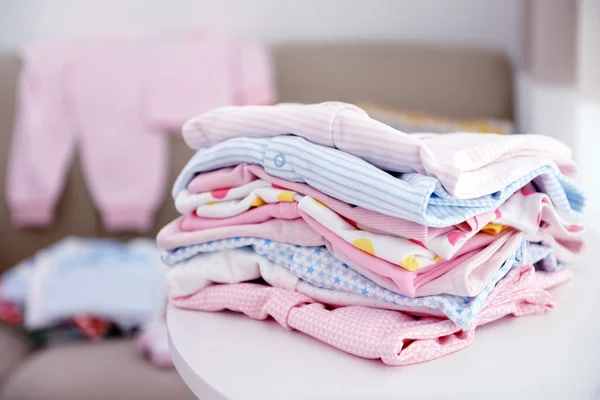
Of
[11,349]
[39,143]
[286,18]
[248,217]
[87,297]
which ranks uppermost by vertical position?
[286,18]

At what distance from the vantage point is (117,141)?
1.79 meters

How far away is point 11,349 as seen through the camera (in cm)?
151

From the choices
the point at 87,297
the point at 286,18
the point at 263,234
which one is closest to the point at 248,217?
the point at 263,234

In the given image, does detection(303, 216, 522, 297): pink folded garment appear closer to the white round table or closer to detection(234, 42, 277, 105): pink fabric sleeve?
the white round table

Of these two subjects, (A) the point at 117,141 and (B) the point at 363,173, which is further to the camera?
(A) the point at 117,141

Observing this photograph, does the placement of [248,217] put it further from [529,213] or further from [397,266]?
[529,213]

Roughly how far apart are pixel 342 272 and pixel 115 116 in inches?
51.9

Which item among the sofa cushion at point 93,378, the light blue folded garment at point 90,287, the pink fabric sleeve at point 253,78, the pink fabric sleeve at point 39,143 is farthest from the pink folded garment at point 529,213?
the pink fabric sleeve at point 39,143

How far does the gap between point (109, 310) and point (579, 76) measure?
1.14m

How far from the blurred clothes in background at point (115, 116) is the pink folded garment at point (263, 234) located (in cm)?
107

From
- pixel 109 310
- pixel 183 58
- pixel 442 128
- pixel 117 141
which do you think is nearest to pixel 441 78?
pixel 442 128

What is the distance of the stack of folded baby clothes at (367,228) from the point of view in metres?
0.59

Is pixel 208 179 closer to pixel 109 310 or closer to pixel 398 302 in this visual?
pixel 398 302

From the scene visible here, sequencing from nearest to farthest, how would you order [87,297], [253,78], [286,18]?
[87,297], [253,78], [286,18]
